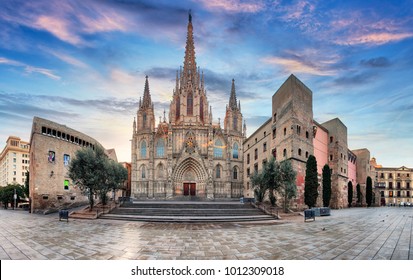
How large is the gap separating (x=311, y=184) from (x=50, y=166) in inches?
1285

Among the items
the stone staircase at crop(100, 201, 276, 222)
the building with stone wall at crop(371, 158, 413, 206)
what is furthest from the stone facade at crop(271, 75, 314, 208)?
the building with stone wall at crop(371, 158, 413, 206)

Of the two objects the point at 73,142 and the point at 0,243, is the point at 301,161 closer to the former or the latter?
the point at 0,243

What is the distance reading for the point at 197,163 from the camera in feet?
155

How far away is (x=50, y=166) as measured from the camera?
28641mm

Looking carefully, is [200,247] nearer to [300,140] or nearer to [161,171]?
[300,140]

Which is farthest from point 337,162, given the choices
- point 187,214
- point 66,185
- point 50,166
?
point 50,166

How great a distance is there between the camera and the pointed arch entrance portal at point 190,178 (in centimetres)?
4628

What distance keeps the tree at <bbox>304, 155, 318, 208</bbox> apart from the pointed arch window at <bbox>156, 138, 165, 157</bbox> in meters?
30.5

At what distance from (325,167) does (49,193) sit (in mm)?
37647

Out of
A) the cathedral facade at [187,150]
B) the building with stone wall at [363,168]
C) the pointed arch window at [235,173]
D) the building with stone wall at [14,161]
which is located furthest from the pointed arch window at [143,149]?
the building with stone wall at [14,161]

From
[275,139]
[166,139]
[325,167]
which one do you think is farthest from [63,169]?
[325,167]

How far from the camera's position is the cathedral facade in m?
46.5

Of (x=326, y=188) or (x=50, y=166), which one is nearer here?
(x=50, y=166)

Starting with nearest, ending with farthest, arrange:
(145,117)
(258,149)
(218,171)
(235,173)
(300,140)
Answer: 1. (300,140)
2. (258,149)
3. (218,171)
4. (235,173)
5. (145,117)
